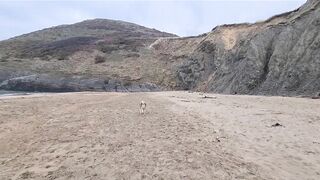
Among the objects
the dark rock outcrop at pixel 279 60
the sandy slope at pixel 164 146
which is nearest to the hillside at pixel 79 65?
the dark rock outcrop at pixel 279 60

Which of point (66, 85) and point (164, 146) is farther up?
point (66, 85)

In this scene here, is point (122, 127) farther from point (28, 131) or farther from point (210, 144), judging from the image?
point (210, 144)

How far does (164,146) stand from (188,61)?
44.4 meters

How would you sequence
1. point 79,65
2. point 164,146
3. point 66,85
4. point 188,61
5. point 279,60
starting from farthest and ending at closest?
point 79,65, point 188,61, point 66,85, point 279,60, point 164,146

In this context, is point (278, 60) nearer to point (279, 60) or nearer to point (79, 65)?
Result: point (279, 60)

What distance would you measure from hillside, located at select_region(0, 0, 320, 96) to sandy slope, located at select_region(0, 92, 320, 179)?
490 inches

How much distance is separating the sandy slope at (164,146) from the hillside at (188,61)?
1246 cm

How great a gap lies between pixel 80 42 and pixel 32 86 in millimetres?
23452

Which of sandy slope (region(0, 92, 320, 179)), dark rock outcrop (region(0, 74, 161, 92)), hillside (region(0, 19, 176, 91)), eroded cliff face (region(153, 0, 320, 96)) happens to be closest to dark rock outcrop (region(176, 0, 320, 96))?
eroded cliff face (region(153, 0, 320, 96))

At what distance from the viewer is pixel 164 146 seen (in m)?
10.8

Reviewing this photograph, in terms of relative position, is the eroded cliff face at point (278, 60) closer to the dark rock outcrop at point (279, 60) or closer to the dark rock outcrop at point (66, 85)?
A: the dark rock outcrop at point (279, 60)

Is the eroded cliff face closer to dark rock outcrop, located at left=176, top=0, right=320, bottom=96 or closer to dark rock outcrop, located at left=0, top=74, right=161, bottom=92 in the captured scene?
dark rock outcrop, located at left=176, top=0, right=320, bottom=96

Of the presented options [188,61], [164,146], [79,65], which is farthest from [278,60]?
[79,65]

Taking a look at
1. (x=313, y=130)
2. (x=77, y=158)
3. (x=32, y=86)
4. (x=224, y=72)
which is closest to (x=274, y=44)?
(x=224, y=72)
